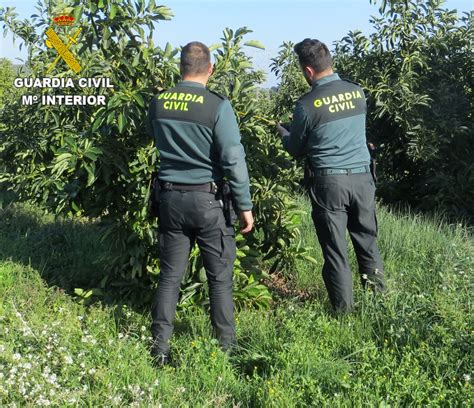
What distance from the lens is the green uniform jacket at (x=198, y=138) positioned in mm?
3455

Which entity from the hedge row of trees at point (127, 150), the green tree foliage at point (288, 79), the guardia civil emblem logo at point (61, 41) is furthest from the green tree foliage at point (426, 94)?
the guardia civil emblem logo at point (61, 41)

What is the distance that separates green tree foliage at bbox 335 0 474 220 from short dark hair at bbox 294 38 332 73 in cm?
288

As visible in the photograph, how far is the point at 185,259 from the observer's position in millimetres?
3689

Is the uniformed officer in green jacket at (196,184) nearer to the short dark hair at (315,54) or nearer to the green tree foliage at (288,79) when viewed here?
the short dark hair at (315,54)

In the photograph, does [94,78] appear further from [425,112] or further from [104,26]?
[425,112]

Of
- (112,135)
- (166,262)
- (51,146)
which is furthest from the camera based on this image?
(51,146)

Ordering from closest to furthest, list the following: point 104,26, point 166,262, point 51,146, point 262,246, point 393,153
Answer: point 166,262, point 104,26, point 262,246, point 51,146, point 393,153

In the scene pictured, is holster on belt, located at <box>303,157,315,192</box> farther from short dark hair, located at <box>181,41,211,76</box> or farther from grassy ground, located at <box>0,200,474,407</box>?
short dark hair, located at <box>181,41,211,76</box>

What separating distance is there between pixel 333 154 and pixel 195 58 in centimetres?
113

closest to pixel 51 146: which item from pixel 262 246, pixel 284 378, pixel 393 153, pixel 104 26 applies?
pixel 104 26

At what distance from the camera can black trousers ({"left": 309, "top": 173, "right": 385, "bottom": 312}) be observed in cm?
393

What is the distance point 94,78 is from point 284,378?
260 cm

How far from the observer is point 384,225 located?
5617 millimetres

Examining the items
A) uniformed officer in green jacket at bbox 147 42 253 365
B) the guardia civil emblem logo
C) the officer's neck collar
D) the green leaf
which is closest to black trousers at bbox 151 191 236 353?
uniformed officer in green jacket at bbox 147 42 253 365
